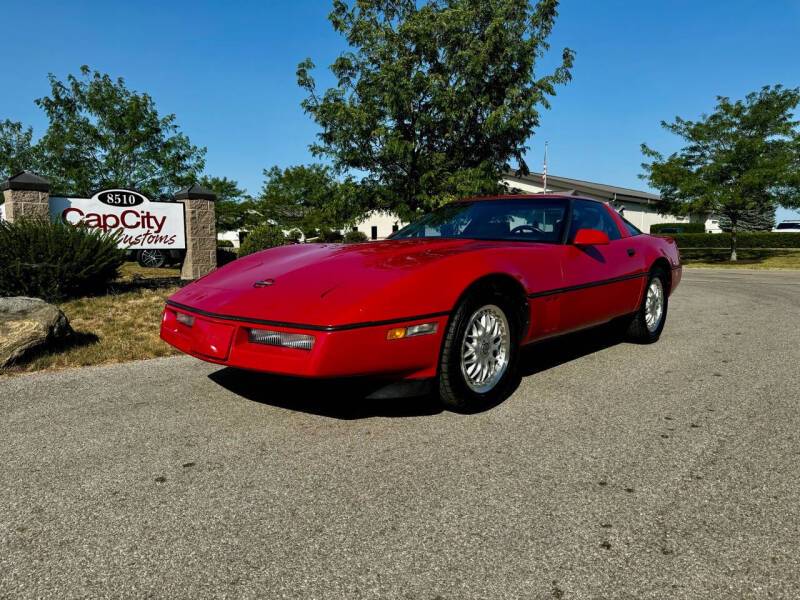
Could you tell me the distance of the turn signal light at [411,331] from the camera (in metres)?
2.92

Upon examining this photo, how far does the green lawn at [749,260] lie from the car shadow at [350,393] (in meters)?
21.3

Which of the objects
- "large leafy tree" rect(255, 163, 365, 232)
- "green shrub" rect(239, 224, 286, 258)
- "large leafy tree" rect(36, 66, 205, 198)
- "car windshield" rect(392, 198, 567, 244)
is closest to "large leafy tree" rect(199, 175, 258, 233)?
"large leafy tree" rect(255, 163, 365, 232)

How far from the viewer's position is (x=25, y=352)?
4699mm

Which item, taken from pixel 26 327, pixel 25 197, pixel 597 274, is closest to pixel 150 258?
pixel 25 197

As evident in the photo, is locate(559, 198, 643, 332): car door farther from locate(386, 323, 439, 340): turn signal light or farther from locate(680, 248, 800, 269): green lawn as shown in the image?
locate(680, 248, 800, 269): green lawn

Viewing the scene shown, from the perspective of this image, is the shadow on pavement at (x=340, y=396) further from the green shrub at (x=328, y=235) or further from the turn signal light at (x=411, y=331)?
the green shrub at (x=328, y=235)

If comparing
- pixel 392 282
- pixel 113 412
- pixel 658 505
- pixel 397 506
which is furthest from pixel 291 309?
pixel 658 505

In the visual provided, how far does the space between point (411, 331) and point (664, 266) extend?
145 inches

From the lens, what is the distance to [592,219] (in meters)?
4.75

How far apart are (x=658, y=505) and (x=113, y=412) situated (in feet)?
10.0

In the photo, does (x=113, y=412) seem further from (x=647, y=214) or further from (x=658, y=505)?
(x=647, y=214)

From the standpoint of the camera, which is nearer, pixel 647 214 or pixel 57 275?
pixel 57 275

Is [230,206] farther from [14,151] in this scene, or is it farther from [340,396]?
[340,396]

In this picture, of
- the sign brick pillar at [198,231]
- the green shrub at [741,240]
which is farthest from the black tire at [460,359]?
the green shrub at [741,240]
